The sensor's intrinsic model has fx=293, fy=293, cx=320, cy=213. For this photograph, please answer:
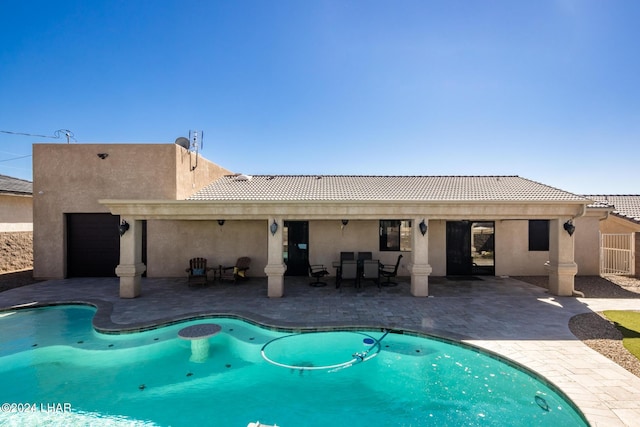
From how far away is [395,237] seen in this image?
1509 centimetres

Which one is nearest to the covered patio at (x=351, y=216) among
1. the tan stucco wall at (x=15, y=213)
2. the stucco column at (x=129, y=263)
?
the stucco column at (x=129, y=263)

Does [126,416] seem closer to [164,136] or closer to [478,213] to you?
[478,213]

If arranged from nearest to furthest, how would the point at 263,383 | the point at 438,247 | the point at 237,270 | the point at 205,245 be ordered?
the point at 263,383 → the point at 237,270 → the point at 205,245 → the point at 438,247

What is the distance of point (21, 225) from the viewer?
1788cm

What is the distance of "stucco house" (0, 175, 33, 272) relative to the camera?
54.2 feet

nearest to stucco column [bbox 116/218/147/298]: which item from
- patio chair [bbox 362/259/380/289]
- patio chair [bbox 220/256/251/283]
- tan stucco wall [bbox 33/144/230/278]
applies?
patio chair [bbox 220/256/251/283]

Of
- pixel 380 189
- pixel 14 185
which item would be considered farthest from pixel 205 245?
pixel 14 185

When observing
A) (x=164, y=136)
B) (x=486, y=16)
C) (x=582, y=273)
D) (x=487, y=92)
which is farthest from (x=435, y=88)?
(x=164, y=136)

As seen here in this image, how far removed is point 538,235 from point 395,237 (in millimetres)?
7377

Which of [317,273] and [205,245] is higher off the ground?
[205,245]

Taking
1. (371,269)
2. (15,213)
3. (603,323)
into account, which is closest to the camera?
(603,323)

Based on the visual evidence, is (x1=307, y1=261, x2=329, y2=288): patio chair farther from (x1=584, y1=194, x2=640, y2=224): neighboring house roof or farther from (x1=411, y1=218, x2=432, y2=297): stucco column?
(x1=584, y1=194, x2=640, y2=224): neighboring house roof

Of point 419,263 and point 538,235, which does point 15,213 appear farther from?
point 538,235

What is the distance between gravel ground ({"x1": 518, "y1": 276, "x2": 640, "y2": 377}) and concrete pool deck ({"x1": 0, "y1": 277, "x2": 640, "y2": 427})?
284mm
